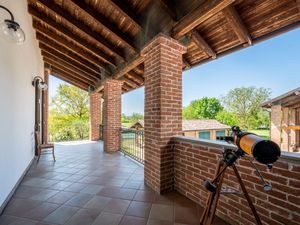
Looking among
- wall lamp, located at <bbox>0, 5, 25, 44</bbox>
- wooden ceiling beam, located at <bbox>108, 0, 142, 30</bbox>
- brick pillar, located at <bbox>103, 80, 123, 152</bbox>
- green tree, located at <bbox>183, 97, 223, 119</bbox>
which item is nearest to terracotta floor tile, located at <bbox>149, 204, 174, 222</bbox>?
wall lamp, located at <bbox>0, 5, 25, 44</bbox>

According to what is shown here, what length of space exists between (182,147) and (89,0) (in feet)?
9.48

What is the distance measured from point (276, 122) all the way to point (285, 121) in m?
0.84

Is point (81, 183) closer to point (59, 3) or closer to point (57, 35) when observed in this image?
point (59, 3)

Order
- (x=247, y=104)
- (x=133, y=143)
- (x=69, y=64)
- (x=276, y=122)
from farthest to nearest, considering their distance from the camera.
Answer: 1. (x=247, y=104)
2. (x=276, y=122)
3. (x=69, y=64)
4. (x=133, y=143)

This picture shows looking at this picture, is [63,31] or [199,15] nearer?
[199,15]

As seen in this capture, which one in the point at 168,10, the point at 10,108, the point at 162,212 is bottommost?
the point at 162,212

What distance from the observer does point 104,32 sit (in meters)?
3.64

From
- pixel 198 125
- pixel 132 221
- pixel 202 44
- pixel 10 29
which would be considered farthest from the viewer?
pixel 198 125

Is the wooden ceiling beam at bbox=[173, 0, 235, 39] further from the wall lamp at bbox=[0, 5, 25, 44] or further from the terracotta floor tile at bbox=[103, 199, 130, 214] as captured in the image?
the terracotta floor tile at bbox=[103, 199, 130, 214]

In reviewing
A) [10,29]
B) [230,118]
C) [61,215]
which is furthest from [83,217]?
[230,118]

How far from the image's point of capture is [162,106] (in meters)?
2.59

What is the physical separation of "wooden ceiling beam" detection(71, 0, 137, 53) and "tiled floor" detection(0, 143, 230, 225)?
2.69 m

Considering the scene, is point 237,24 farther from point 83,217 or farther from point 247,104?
point 247,104

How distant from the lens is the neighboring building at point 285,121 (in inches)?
264
